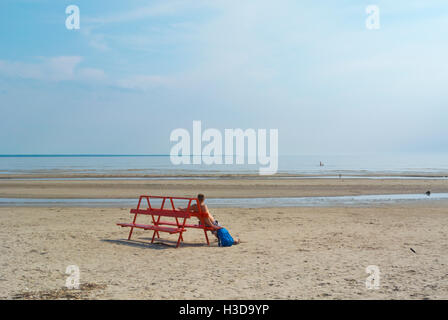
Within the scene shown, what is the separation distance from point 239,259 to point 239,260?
0.30 feet

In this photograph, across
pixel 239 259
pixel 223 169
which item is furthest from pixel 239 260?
pixel 223 169

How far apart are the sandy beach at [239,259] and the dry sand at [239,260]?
2cm

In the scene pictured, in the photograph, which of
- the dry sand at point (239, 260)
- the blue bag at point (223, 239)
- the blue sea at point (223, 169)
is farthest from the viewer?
the blue sea at point (223, 169)

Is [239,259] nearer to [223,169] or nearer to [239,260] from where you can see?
[239,260]

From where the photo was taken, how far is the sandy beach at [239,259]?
228 inches

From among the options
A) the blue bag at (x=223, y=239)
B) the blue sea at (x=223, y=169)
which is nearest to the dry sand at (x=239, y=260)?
the blue bag at (x=223, y=239)

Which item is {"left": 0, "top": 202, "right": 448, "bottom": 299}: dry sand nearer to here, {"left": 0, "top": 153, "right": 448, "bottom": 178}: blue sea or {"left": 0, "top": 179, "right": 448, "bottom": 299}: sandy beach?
{"left": 0, "top": 179, "right": 448, "bottom": 299}: sandy beach

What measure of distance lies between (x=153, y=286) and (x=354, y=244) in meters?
5.32

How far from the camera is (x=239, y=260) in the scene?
7.75 metres

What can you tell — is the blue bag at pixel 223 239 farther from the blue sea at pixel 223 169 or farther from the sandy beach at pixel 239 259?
the blue sea at pixel 223 169

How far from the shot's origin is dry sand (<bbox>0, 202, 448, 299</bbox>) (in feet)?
19.0
